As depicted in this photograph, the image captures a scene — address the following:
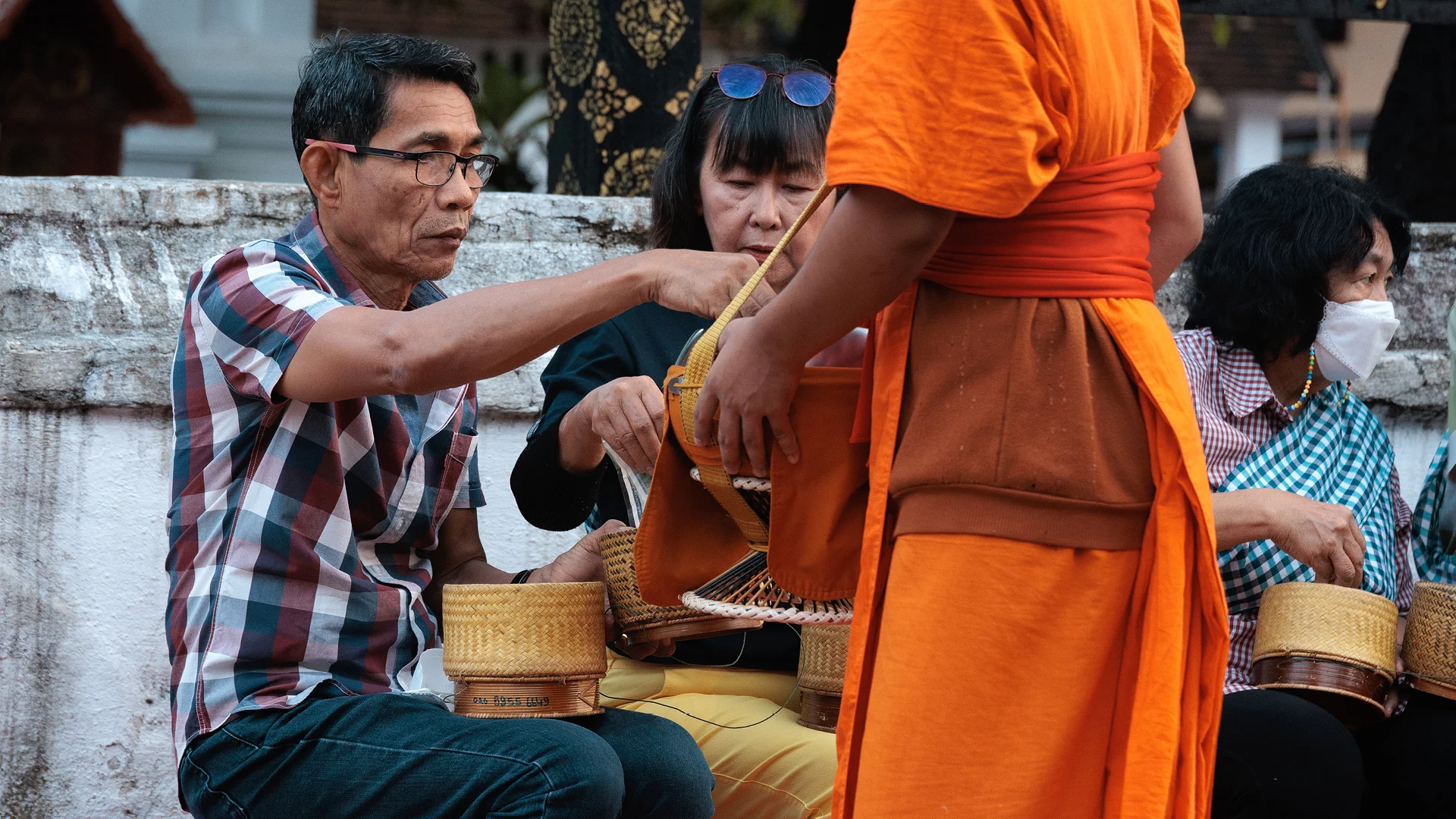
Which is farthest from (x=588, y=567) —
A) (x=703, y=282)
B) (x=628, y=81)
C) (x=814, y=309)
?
(x=628, y=81)

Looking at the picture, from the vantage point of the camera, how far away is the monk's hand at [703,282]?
1.92m

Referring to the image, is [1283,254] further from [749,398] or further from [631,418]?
[749,398]

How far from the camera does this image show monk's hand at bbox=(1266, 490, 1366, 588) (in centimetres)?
262

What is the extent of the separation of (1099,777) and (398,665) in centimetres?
114

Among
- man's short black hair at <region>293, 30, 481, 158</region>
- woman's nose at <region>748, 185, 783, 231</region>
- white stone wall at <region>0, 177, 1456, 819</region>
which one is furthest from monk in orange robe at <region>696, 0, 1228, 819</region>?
white stone wall at <region>0, 177, 1456, 819</region>

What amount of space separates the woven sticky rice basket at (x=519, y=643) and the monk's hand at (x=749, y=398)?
1.59 feet

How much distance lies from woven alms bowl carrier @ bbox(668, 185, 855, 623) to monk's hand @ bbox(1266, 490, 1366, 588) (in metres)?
1.10

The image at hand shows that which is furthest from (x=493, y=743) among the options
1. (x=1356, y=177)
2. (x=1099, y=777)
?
(x=1356, y=177)

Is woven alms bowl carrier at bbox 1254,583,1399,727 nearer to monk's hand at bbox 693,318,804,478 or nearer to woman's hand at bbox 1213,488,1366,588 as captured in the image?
woman's hand at bbox 1213,488,1366,588

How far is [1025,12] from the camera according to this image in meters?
1.58

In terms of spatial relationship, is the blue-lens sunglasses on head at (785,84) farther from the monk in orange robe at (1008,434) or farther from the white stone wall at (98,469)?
→ the monk in orange robe at (1008,434)

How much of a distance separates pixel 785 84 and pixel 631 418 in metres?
0.77

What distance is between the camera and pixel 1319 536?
8.63ft

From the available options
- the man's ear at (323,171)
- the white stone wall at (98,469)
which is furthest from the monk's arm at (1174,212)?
the white stone wall at (98,469)
